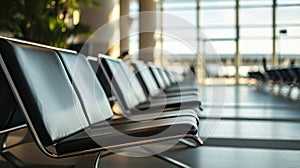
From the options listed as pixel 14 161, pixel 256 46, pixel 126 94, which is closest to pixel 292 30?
pixel 256 46

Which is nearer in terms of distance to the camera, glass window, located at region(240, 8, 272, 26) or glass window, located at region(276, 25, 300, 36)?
glass window, located at region(276, 25, 300, 36)

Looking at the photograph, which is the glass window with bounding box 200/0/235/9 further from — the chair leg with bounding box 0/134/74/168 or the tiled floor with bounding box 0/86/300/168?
the chair leg with bounding box 0/134/74/168

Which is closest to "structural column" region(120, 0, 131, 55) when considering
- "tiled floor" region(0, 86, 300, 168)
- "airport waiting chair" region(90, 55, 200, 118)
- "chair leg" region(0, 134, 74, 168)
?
"tiled floor" region(0, 86, 300, 168)

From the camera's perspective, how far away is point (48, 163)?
2.12 metres

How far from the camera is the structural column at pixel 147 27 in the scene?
9.68 meters

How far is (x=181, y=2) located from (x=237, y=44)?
2686mm

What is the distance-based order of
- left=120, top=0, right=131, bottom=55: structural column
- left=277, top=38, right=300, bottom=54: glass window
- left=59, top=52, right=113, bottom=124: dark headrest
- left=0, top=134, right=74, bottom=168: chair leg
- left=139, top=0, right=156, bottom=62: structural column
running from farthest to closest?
left=277, top=38, right=300, bottom=54: glass window → left=120, top=0, right=131, bottom=55: structural column → left=139, top=0, right=156, bottom=62: structural column → left=0, top=134, right=74, bottom=168: chair leg → left=59, top=52, right=113, bottom=124: dark headrest

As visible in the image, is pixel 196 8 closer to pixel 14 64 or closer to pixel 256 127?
pixel 256 127

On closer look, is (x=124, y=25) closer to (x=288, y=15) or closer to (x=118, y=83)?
(x=288, y=15)

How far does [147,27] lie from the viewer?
9852 mm

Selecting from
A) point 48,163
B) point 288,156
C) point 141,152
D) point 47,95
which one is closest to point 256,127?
point 288,156

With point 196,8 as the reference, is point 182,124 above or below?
below

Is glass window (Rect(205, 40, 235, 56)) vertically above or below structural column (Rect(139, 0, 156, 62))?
below

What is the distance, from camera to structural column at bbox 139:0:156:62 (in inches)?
381
